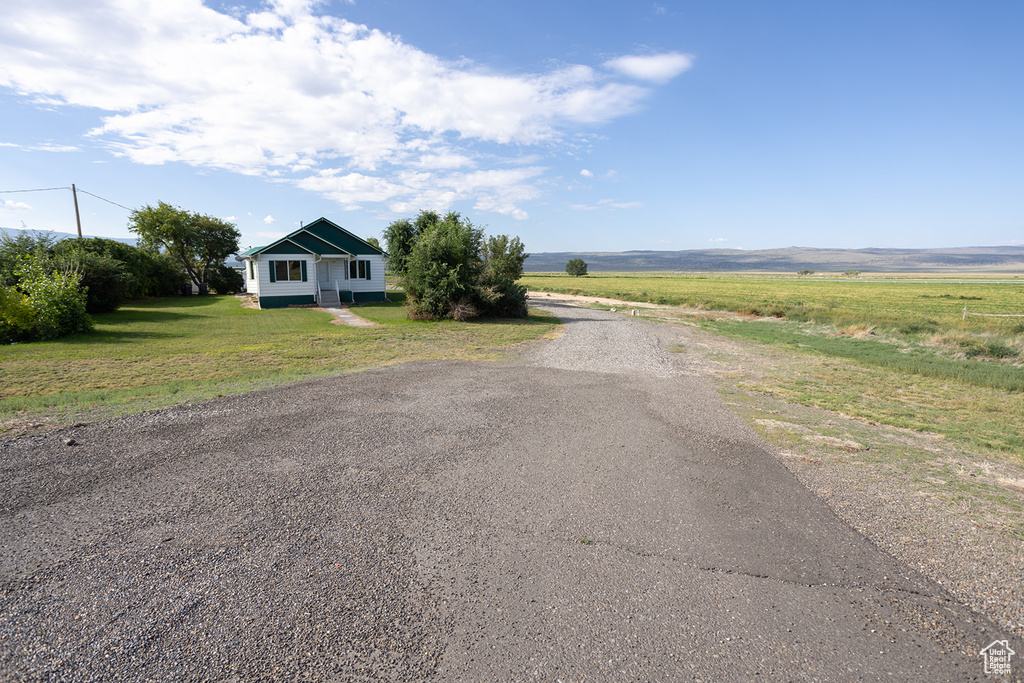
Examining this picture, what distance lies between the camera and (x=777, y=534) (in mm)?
4453

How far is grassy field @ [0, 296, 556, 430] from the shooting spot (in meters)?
8.20

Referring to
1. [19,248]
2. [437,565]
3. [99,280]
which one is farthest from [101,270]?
[437,565]

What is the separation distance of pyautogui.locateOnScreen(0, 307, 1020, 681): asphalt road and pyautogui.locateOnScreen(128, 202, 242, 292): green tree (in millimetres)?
33402

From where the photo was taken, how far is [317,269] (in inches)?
1100

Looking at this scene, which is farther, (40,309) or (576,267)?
(576,267)

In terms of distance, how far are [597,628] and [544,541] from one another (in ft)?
3.50

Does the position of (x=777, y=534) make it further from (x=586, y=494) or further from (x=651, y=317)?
(x=651, y=317)

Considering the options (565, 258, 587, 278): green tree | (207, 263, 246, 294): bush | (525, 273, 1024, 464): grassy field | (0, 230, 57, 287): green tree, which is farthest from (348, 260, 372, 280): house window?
(565, 258, 587, 278): green tree

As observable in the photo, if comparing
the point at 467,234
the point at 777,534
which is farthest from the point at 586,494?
the point at 467,234

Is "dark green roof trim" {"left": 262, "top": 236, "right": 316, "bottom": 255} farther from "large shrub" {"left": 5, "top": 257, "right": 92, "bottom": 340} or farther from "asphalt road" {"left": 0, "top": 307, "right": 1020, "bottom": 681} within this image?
"asphalt road" {"left": 0, "top": 307, "right": 1020, "bottom": 681}

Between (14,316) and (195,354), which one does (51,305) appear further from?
(195,354)

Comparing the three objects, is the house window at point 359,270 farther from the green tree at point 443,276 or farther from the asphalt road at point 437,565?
the asphalt road at point 437,565

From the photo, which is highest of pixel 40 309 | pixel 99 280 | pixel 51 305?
pixel 99 280

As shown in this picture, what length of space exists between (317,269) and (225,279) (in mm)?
14008
